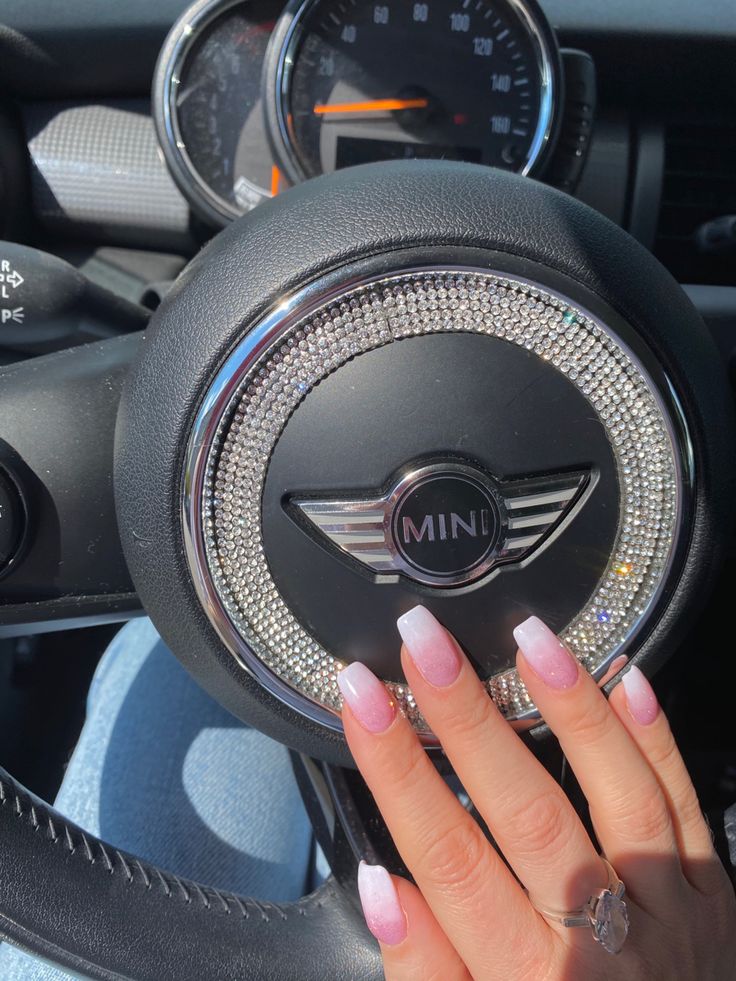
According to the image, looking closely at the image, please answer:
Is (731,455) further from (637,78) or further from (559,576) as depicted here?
(637,78)

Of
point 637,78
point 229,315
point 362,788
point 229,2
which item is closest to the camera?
point 229,315

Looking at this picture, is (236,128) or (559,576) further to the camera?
(236,128)

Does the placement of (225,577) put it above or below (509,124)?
below

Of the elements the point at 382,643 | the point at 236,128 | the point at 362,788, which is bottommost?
the point at 362,788

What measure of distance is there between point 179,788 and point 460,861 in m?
0.71

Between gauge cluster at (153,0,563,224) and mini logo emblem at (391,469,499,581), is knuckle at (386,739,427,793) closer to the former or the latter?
mini logo emblem at (391,469,499,581)

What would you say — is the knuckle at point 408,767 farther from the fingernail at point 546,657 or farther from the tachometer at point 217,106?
the tachometer at point 217,106

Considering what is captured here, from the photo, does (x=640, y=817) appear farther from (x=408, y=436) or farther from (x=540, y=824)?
(x=408, y=436)

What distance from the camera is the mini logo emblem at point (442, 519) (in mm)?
760

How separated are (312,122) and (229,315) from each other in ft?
2.67

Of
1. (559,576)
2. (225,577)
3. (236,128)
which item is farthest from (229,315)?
(236,128)

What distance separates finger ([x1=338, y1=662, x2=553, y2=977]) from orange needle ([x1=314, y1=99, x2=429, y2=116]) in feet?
3.29

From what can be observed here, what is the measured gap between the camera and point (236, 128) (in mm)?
1542

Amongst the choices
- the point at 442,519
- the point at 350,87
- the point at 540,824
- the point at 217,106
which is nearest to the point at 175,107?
the point at 217,106
